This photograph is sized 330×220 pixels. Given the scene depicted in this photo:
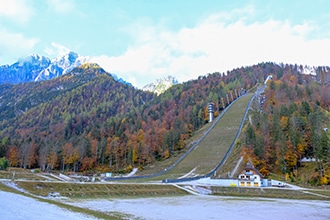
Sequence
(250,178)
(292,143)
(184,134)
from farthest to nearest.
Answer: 1. (184,134)
2. (292,143)
3. (250,178)

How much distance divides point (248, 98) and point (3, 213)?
137589mm

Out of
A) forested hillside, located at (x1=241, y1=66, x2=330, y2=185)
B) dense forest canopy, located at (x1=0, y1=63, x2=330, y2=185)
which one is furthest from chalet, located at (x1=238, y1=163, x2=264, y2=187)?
dense forest canopy, located at (x1=0, y1=63, x2=330, y2=185)

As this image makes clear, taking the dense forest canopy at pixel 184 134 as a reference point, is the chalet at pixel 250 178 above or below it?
below

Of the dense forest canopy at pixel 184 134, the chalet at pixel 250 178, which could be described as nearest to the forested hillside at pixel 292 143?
the dense forest canopy at pixel 184 134

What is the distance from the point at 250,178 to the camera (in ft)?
200

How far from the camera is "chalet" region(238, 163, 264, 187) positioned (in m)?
59.9

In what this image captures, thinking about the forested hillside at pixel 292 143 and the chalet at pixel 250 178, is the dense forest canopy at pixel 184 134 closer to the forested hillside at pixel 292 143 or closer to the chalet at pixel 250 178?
→ the forested hillside at pixel 292 143

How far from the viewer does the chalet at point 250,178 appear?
5992cm

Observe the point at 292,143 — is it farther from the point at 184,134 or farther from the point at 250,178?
the point at 184,134

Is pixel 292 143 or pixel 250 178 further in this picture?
pixel 292 143

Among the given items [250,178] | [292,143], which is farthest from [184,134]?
[250,178]

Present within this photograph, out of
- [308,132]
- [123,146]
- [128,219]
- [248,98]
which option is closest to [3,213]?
[128,219]

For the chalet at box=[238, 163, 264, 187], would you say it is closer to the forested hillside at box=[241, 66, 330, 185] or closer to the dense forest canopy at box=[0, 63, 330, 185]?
the forested hillside at box=[241, 66, 330, 185]

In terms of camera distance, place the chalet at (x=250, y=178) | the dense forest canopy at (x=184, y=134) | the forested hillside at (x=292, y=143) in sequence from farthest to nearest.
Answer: the dense forest canopy at (x=184, y=134) → the forested hillside at (x=292, y=143) → the chalet at (x=250, y=178)
